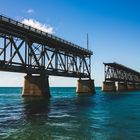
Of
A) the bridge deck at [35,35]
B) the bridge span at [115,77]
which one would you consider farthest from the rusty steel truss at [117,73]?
the bridge deck at [35,35]

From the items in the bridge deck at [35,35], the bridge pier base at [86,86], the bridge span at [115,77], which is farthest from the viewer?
the bridge span at [115,77]

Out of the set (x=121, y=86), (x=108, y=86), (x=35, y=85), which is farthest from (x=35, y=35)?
(x=121, y=86)

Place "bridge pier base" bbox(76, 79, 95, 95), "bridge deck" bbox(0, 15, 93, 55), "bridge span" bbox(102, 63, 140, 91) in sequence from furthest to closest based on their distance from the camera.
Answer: "bridge span" bbox(102, 63, 140, 91) → "bridge pier base" bbox(76, 79, 95, 95) → "bridge deck" bbox(0, 15, 93, 55)

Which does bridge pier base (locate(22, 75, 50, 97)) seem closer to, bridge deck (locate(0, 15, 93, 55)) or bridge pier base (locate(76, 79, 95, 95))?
bridge deck (locate(0, 15, 93, 55))

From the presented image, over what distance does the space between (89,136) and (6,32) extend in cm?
2862

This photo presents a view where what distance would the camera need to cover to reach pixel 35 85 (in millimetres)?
50594

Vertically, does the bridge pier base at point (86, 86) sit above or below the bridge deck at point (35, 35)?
below

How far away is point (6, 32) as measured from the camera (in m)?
41.5

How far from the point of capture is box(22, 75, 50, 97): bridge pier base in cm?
5041

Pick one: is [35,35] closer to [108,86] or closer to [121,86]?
[108,86]

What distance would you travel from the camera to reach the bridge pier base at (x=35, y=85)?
50406 millimetres

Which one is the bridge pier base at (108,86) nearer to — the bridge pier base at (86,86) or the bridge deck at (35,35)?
the bridge pier base at (86,86)

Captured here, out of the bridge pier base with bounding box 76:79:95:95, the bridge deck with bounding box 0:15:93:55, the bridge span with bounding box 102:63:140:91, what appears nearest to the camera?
the bridge deck with bounding box 0:15:93:55

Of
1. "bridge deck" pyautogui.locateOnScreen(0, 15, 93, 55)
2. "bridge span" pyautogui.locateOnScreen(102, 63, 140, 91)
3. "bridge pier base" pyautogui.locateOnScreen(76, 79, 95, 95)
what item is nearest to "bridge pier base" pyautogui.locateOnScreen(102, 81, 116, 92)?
"bridge span" pyautogui.locateOnScreen(102, 63, 140, 91)
